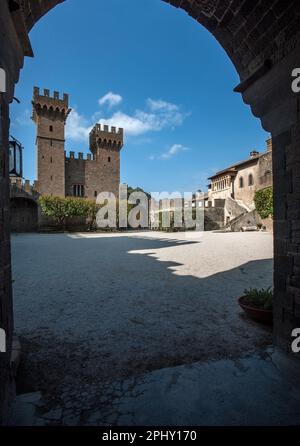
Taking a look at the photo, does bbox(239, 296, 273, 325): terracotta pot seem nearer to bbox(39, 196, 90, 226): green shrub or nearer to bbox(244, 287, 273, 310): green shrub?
bbox(244, 287, 273, 310): green shrub

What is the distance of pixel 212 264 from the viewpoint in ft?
26.4

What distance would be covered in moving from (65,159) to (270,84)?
37808 mm

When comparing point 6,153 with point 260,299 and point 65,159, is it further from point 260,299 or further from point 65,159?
point 65,159

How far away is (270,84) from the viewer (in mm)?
2729

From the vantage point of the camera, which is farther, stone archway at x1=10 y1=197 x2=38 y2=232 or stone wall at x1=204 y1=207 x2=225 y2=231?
stone archway at x1=10 y1=197 x2=38 y2=232

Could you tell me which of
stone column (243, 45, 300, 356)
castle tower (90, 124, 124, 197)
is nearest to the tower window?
castle tower (90, 124, 124, 197)

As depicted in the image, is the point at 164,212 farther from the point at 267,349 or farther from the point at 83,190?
the point at 267,349

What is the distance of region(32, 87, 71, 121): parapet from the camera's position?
3362 centimetres

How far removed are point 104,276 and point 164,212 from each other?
954 inches

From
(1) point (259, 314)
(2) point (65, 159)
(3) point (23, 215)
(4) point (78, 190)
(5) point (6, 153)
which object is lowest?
(1) point (259, 314)

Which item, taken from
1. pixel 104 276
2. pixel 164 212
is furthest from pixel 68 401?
pixel 164 212

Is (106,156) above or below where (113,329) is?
above

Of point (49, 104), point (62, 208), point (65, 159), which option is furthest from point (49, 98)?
point (62, 208)

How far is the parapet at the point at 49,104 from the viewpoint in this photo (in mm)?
33625
